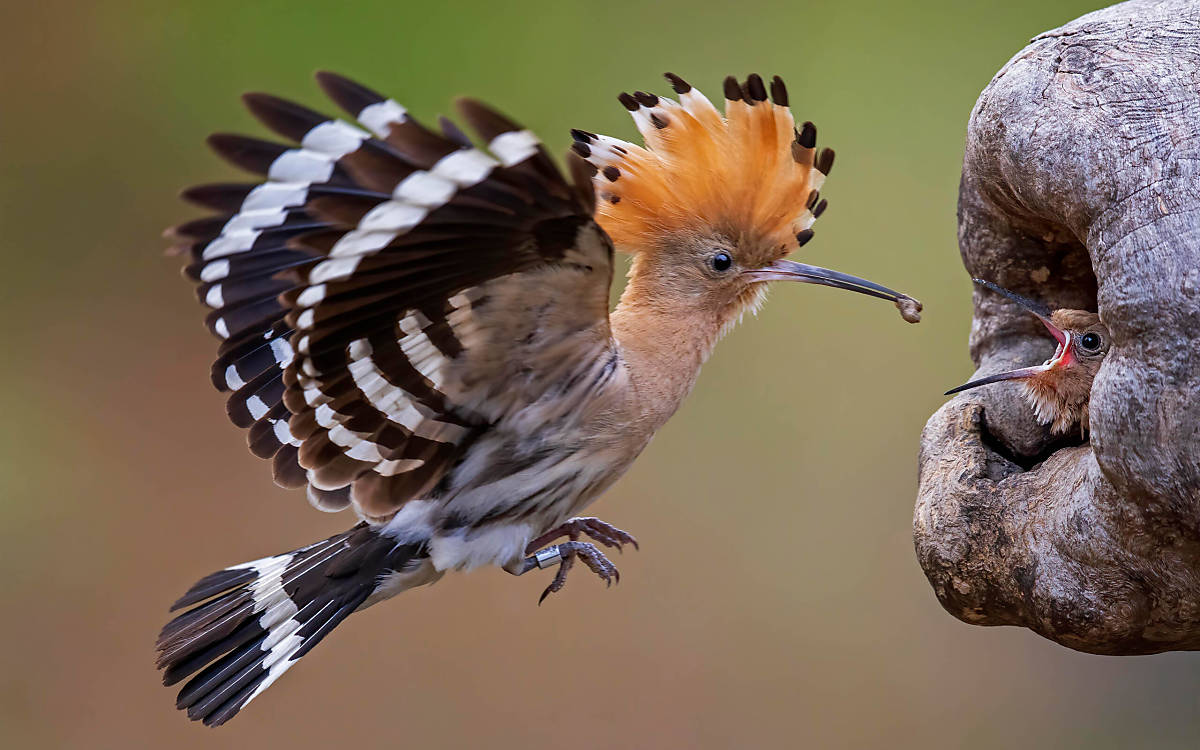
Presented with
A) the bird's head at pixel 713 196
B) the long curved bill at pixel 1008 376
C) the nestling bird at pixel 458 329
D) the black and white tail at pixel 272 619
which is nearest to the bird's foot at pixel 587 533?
the nestling bird at pixel 458 329

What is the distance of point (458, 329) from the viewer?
44.9 inches

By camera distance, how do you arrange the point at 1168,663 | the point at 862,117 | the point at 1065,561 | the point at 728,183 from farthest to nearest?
the point at 862,117 → the point at 1168,663 → the point at 728,183 → the point at 1065,561

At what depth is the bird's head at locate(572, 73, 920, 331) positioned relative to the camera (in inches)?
50.2

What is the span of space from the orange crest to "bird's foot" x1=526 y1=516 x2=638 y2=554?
1.18 ft

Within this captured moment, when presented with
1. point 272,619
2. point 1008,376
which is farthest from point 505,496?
point 1008,376

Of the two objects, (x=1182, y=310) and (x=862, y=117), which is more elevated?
(x=862, y=117)

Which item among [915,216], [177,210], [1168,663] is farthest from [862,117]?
[177,210]

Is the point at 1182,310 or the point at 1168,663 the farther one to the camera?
the point at 1168,663

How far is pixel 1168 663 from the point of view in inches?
95.7

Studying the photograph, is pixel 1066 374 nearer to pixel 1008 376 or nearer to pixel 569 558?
pixel 1008 376

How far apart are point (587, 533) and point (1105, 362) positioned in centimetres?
69

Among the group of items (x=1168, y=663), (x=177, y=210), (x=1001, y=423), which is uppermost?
(x=177, y=210)

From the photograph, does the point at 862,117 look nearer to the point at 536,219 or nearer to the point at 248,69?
the point at 248,69

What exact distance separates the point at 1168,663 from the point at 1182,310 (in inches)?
69.4
